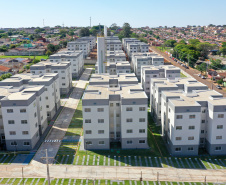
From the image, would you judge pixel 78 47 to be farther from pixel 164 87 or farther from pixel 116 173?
pixel 116 173

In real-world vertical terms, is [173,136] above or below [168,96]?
below

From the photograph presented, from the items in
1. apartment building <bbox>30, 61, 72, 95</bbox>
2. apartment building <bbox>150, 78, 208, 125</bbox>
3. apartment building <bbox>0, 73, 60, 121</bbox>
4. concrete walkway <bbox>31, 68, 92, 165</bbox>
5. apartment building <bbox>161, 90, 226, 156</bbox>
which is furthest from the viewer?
apartment building <bbox>30, 61, 72, 95</bbox>

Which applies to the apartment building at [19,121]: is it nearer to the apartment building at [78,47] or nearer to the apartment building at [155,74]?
the apartment building at [155,74]

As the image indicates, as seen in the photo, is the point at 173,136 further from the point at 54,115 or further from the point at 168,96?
the point at 54,115

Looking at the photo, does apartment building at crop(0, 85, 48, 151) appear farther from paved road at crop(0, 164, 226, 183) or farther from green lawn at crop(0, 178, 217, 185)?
green lawn at crop(0, 178, 217, 185)

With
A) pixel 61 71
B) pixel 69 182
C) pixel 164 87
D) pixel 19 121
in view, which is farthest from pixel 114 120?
pixel 61 71

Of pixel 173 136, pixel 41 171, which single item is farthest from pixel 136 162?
pixel 41 171

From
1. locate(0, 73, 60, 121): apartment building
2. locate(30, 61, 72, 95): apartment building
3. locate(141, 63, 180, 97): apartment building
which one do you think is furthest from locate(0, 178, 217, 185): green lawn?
locate(30, 61, 72, 95): apartment building
